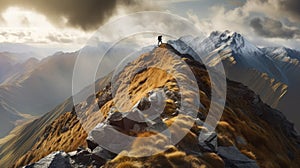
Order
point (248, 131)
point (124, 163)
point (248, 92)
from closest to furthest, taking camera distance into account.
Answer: point (124, 163), point (248, 131), point (248, 92)

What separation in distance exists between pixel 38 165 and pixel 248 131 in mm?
60155

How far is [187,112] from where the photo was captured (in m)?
70.9

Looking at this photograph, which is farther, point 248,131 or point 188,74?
point 188,74

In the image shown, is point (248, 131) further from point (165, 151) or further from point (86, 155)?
point (86, 155)

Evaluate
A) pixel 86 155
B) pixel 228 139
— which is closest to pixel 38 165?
pixel 86 155

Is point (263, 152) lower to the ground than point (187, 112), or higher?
lower

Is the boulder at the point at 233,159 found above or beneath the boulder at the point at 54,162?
beneath

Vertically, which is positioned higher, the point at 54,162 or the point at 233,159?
the point at 54,162

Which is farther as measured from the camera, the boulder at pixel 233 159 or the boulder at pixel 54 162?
the boulder at pixel 233 159

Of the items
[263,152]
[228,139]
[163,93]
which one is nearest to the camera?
[228,139]

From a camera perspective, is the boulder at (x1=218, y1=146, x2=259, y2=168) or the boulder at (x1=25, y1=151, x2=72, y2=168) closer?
the boulder at (x1=25, y1=151, x2=72, y2=168)

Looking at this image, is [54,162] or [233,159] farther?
[233,159]

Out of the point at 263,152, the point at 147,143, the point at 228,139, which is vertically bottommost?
the point at 263,152

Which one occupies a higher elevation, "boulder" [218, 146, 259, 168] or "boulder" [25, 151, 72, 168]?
"boulder" [25, 151, 72, 168]
